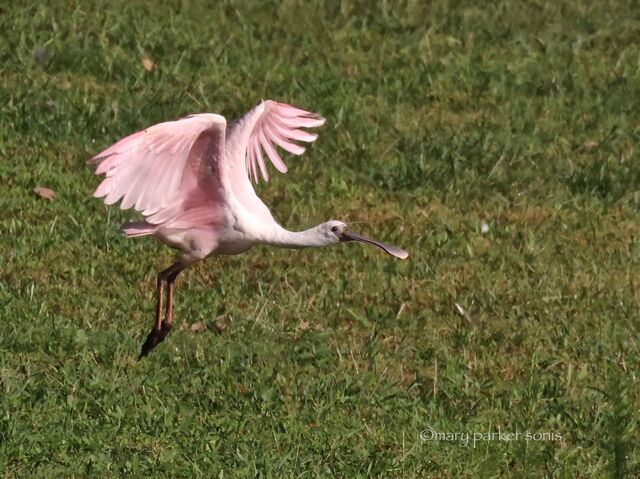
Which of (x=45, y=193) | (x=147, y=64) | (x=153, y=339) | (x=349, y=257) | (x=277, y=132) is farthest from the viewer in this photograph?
(x=147, y=64)

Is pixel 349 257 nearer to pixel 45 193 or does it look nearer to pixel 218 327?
pixel 218 327

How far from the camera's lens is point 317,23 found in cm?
1219

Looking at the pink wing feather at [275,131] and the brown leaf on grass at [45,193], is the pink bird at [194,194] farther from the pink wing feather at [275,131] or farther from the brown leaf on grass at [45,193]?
the brown leaf on grass at [45,193]

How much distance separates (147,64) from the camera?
11.3 m

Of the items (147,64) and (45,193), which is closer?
(45,193)

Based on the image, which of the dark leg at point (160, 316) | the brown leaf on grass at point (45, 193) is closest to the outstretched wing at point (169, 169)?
the dark leg at point (160, 316)

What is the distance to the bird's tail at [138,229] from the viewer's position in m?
7.80

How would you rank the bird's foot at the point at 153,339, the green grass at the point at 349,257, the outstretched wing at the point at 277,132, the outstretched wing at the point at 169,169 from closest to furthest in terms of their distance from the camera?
the green grass at the point at 349,257
the outstretched wing at the point at 169,169
the bird's foot at the point at 153,339
the outstretched wing at the point at 277,132

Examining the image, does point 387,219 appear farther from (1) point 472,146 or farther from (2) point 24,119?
(2) point 24,119

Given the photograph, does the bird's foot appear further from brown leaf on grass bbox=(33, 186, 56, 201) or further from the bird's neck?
brown leaf on grass bbox=(33, 186, 56, 201)

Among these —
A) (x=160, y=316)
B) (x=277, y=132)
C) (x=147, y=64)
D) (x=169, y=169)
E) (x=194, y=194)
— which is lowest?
(x=147, y=64)

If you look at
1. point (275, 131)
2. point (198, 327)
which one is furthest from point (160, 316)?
point (275, 131)

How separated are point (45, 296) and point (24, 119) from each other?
220 centimetres

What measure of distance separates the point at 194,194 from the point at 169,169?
371mm
